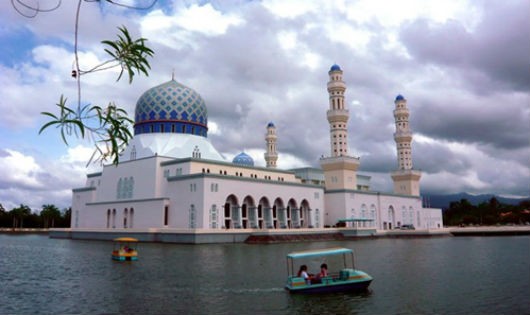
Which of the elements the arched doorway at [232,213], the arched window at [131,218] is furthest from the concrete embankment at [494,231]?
the arched window at [131,218]

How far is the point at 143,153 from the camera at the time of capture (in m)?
56.3

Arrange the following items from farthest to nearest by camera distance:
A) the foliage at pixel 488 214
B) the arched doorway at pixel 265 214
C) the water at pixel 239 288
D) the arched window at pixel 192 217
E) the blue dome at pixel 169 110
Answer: the foliage at pixel 488 214
the blue dome at pixel 169 110
the arched doorway at pixel 265 214
the arched window at pixel 192 217
the water at pixel 239 288

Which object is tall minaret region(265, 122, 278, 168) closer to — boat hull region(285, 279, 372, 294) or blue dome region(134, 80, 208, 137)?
blue dome region(134, 80, 208, 137)

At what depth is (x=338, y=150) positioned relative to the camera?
6347cm

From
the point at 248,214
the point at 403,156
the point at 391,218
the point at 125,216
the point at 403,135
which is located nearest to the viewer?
the point at 248,214

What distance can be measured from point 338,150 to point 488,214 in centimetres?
5107

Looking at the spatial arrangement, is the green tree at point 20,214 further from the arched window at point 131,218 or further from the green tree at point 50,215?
the arched window at point 131,218

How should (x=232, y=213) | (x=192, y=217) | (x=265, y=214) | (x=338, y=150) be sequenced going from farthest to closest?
(x=338, y=150) → (x=265, y=214) → (x=232, y=213) → (x=192, y=217)

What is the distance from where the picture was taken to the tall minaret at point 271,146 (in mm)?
79500

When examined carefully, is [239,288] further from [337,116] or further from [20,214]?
[20,214]

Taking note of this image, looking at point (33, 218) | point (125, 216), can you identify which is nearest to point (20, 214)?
point (33, 218)

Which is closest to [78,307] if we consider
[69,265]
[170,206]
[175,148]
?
[69,265]

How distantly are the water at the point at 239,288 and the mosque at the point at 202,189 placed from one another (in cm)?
2104

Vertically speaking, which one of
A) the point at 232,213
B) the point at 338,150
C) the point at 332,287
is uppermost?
the point at 338,150
